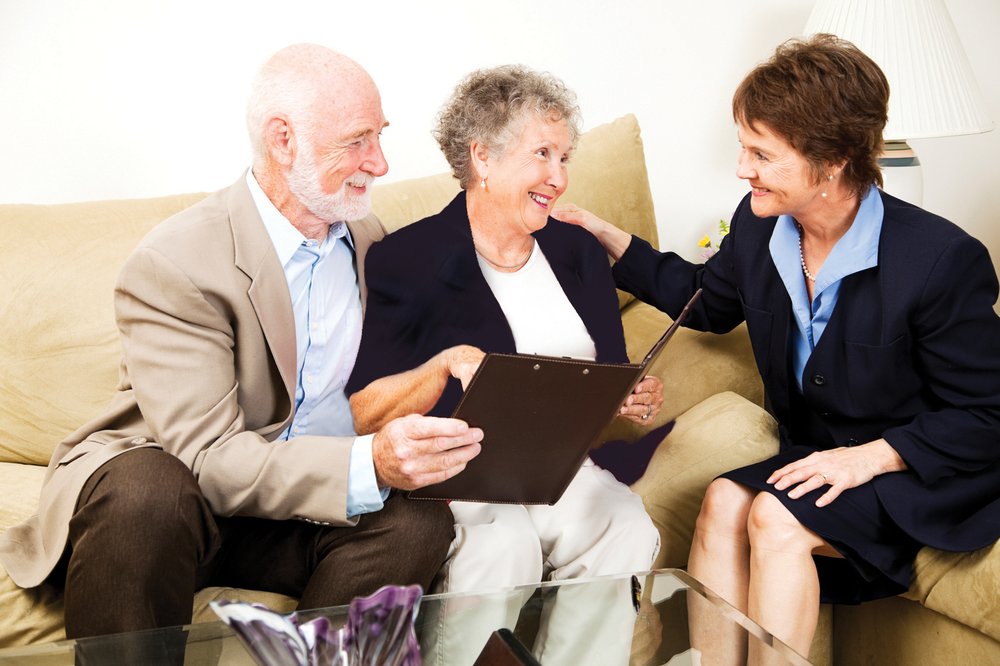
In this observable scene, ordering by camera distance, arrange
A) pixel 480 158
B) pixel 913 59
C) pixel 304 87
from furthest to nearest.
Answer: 1. pixel 913 59
2. pixel 480 158
3. pixel 304 87

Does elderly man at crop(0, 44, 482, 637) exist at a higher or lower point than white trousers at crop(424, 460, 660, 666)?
higher

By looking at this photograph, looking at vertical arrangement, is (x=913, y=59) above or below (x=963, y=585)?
above

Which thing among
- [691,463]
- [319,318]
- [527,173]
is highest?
[527,173]

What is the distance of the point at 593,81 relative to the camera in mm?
2459

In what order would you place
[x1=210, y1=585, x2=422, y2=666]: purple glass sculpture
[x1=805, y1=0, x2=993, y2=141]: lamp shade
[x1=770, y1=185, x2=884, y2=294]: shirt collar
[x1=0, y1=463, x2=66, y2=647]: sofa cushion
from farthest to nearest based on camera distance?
[x1=805, y1=0, x2=993, y2=141]: lamp shade < [x1=770, y1=185, x2=884, y2=294]: shirt collar < [x1=0, y1=463, x2=66, y2=647]: sofa cushion < [x1=210, y1=585, x2=422, y2=666]: purple glass sculpture

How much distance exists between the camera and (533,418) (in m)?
1.40

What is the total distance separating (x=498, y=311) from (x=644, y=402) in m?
0.30

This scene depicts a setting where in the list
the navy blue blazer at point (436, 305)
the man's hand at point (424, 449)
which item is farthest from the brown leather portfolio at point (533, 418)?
the navy blue blazer at point (436, 305)

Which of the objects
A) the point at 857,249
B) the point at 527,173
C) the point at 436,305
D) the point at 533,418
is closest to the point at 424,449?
the point at 533,418

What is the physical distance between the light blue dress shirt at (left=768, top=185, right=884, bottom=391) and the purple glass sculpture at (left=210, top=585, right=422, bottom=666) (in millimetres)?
965

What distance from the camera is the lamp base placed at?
2.41 meters

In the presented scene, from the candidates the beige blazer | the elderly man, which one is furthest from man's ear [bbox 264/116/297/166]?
the beige blazer

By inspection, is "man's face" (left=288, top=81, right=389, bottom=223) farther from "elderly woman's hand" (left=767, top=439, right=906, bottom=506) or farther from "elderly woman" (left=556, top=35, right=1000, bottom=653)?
"elderly woman's hand" (left=767, top=439, right=906, bottom=506)

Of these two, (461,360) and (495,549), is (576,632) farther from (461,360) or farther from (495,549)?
(461,360)
